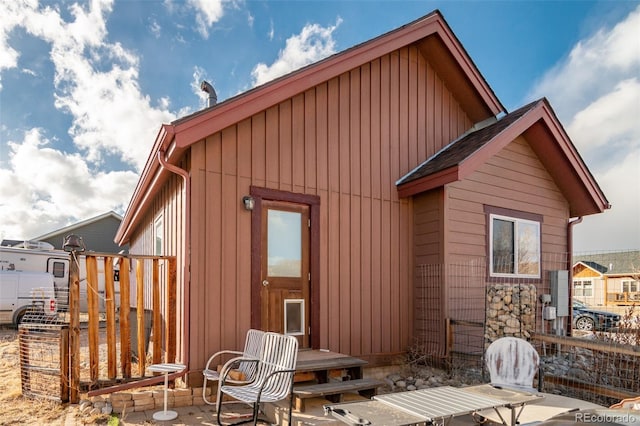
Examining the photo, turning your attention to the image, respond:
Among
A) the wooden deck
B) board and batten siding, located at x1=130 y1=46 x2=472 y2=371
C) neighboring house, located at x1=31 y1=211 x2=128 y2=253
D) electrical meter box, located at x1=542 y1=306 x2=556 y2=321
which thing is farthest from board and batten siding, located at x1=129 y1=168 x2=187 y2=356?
neighboring house, located at x1=31 y1=211 x2=128 y2=253

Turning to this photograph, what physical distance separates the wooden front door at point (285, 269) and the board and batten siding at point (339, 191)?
0.75ft

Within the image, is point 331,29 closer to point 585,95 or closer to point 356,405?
point 585,95

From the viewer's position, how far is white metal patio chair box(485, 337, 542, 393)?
3.88 meters

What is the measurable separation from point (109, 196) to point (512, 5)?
2296cm

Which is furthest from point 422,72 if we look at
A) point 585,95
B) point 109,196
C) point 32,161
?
point 109,196

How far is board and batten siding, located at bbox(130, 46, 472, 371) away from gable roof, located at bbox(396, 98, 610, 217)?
411 millimetres

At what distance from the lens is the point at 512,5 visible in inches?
353

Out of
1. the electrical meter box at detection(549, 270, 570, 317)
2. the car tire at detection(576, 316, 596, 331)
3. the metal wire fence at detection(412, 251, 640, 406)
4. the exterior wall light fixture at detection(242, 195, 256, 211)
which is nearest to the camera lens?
the metal wire fence at detection(412, 251, 640, 406)

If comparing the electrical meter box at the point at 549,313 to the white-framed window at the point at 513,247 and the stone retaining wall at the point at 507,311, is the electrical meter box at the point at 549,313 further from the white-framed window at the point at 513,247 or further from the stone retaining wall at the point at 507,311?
the stone retaining wall at the point at 507,311

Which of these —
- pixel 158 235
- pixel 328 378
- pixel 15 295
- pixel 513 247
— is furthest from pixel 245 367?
pixel 15 295

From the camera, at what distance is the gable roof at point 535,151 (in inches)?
229

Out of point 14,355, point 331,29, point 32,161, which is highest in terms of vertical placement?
point 331,29

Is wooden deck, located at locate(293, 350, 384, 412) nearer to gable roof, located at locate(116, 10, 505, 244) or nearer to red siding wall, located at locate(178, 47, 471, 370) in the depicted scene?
red siding wall, located at locate(178, 47, 471, 370)

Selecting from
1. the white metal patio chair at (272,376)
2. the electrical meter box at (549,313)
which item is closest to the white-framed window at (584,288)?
the electrical meter box at (549,313)
